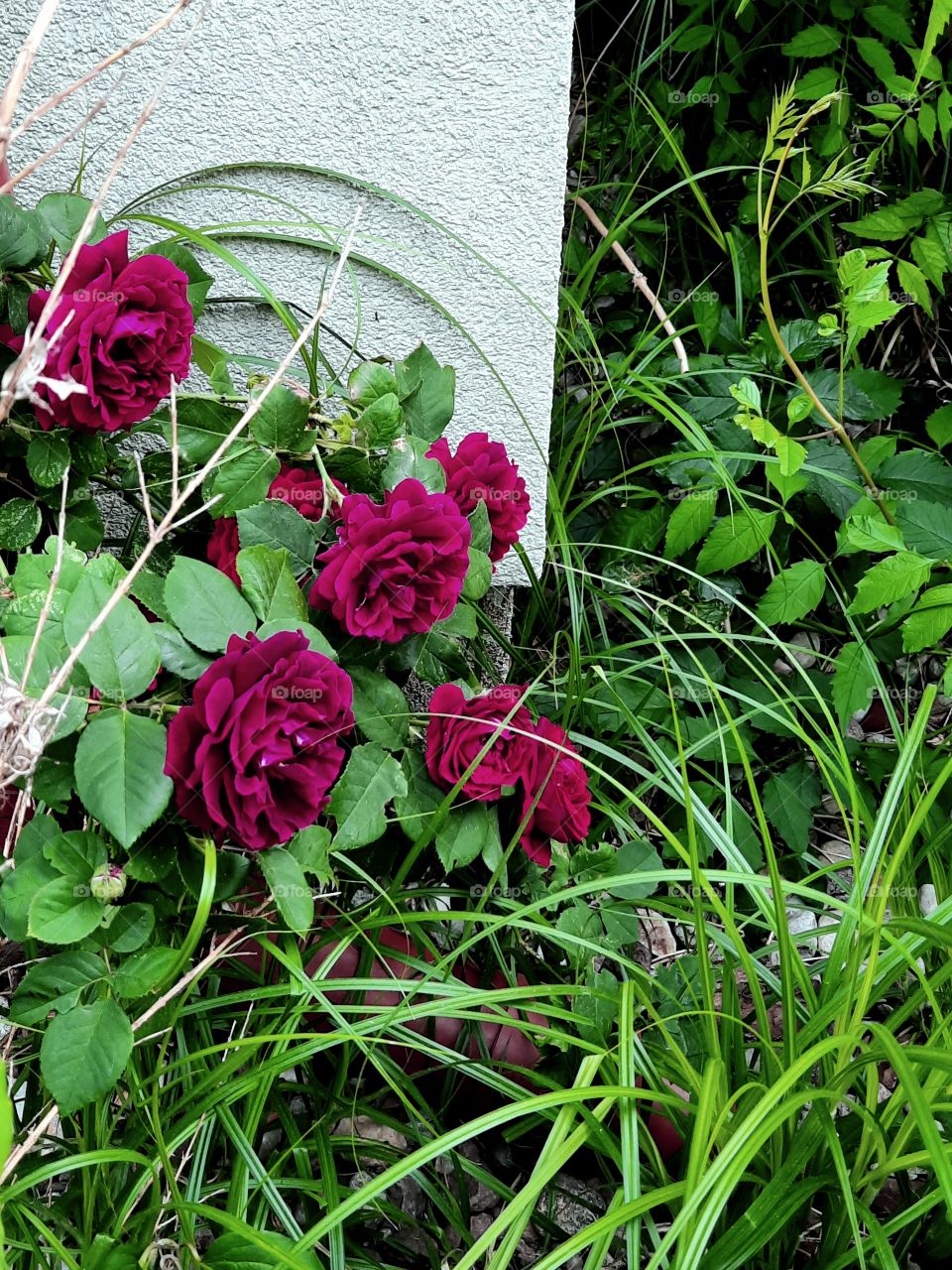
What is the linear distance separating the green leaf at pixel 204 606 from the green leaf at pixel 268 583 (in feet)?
0.09

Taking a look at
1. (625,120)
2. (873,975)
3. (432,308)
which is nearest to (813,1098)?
(873,975)

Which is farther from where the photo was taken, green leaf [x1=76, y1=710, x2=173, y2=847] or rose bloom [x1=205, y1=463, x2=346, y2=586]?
rose bloom [x1=205, y1=463, x2=346, y2=586]

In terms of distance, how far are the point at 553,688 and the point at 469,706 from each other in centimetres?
55

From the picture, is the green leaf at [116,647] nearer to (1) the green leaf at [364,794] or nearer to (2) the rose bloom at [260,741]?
(2) the rose bloom at [260,741]

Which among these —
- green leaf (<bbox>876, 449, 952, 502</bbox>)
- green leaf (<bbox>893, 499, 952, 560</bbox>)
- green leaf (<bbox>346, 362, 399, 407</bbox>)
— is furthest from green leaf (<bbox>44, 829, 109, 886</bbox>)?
green leaf (<bbox>876, 449, 952, 502</bbox>)

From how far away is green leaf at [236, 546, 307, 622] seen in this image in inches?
38.9

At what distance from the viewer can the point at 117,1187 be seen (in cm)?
96

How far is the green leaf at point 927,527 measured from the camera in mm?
1556

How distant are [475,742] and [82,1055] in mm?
453

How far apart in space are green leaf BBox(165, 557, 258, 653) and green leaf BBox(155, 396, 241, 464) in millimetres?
259

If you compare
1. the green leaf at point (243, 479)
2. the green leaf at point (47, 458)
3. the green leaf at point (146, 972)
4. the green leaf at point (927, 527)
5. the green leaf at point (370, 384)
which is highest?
the green leaf at point (370, 384)

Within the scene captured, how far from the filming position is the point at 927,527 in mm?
1565

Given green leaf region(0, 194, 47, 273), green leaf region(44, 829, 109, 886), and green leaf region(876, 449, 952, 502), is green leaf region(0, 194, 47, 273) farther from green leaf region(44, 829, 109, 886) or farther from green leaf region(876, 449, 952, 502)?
green leaf region(876, 449, 952, 502)

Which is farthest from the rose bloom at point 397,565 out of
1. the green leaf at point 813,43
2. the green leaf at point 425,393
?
the green leaf at point 813,43
